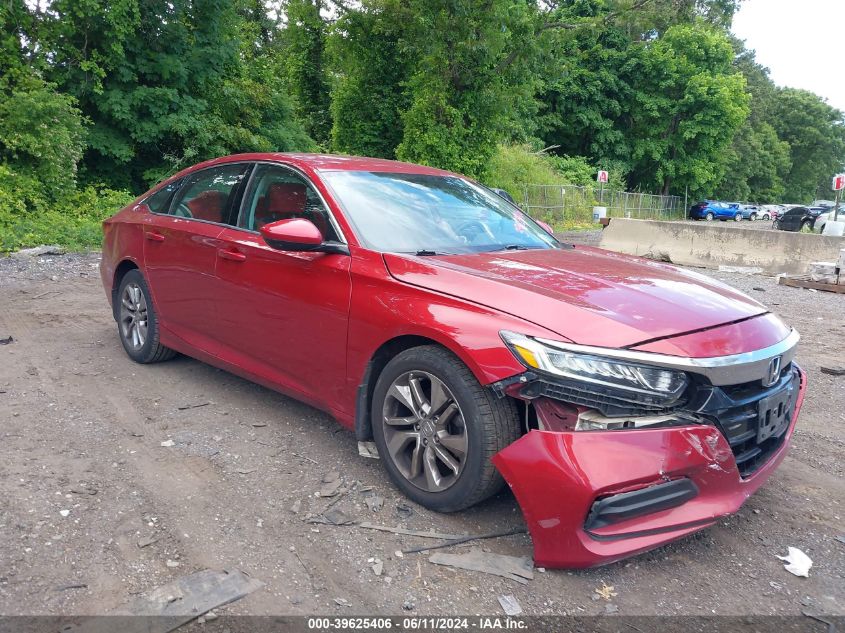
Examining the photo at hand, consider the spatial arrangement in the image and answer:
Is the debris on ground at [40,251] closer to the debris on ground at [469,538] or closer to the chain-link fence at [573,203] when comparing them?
the debris on ground at [469,538]

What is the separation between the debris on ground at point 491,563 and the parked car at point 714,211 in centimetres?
5257

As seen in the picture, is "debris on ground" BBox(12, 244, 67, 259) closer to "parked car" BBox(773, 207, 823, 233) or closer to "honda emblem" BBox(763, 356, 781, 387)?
"honda emblem" BBox(763, 356, 781, 387)

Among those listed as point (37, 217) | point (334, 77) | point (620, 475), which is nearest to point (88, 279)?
point (37, 217)

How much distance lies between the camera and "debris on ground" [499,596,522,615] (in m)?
2.57

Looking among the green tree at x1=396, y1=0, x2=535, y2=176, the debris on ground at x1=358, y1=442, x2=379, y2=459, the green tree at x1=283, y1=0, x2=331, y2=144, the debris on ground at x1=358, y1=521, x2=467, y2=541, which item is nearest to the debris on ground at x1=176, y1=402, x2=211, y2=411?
the debris on ground at x1=358, y1=442, x2=379, y2=459

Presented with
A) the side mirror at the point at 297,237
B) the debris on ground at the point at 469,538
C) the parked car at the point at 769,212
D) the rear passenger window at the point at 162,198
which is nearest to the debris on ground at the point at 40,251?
the rear passenger window at the point at 162,198

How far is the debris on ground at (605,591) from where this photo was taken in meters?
2.68

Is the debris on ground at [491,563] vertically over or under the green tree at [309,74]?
under

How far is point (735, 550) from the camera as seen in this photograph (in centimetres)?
303

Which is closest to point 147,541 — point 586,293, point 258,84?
point 586,293

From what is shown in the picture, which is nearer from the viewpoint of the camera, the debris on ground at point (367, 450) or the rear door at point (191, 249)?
the debris on ground at point (367, 450)

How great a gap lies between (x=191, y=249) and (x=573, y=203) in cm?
2989

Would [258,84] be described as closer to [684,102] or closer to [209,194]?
[209,194]

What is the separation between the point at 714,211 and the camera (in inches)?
2002
